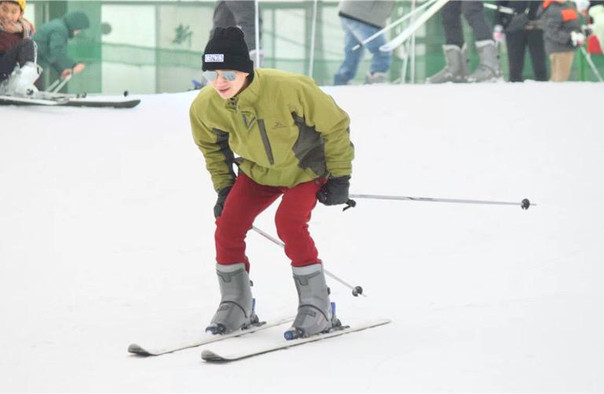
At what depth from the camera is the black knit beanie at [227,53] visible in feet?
18.6

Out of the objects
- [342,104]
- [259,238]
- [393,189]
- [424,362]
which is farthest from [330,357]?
[342,104]

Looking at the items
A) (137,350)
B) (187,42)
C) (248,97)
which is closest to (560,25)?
(187,42)

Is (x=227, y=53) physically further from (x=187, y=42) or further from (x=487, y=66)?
(x=187, y=42)

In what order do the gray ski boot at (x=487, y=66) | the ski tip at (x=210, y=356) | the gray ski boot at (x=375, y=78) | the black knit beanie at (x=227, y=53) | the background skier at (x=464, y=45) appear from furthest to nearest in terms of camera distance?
the gray ski boot at (x=375, y=78) < the gray ski boot at (x=487, y=66) < the background skier at (x=464, y=45) < the black knit beanie at (x=227, y=53) < the ski tip at (x=210, y=356)

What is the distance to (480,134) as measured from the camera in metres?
10.9

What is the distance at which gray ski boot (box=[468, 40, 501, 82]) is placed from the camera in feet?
42.4

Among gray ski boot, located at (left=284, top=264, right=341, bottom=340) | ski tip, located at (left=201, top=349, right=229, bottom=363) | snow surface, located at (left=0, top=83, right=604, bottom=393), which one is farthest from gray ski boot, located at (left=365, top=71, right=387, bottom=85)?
ski tip, located at (left=201, top=349, right=229, bottom=363)

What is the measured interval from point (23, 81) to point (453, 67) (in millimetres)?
4024

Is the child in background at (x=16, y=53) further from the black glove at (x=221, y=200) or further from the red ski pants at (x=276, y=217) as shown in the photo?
the red ski pants at (x=276, y=217)

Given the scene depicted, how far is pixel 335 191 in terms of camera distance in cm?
600

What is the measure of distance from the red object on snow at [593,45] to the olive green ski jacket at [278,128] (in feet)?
24.4

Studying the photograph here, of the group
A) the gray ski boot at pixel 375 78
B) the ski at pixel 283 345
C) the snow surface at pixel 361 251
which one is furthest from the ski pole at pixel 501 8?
the ski at pixel 283 345

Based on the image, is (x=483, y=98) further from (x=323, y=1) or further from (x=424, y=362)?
(x=424, y=362)

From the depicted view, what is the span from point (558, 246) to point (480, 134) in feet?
9.32
